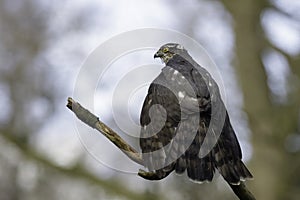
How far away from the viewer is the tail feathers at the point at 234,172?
9.58 feet

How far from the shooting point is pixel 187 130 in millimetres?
3109

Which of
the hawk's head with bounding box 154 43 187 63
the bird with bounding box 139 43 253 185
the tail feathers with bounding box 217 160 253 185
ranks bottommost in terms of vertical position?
the tail feathers with bounding box 217 160 253 185

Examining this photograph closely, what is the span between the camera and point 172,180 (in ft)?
23.8

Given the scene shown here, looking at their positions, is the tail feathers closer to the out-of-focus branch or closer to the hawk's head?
the hawk's head

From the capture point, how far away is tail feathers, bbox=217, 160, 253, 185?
9.58 ft

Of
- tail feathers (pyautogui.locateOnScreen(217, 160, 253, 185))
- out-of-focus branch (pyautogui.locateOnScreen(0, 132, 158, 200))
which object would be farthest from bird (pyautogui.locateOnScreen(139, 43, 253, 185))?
out-of-focus branch (pyautogui.locateOnScreen(0, 132, 158, 200))

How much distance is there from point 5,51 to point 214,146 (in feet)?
28.4

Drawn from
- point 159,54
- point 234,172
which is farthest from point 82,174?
point 234,172

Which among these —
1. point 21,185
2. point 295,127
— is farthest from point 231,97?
point 21,185

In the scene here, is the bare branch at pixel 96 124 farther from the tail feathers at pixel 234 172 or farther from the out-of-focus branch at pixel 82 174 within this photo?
the out-of-focus branch at pixel 82 174

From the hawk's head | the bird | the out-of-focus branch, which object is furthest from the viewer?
the out-of-focus branch

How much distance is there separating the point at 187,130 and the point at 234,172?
31 centimetres

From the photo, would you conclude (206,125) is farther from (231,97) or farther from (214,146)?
(231,97)

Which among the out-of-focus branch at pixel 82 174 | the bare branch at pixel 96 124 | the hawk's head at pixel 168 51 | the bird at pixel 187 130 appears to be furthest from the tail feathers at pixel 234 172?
the out-of-focus branch at pixel 82 174
